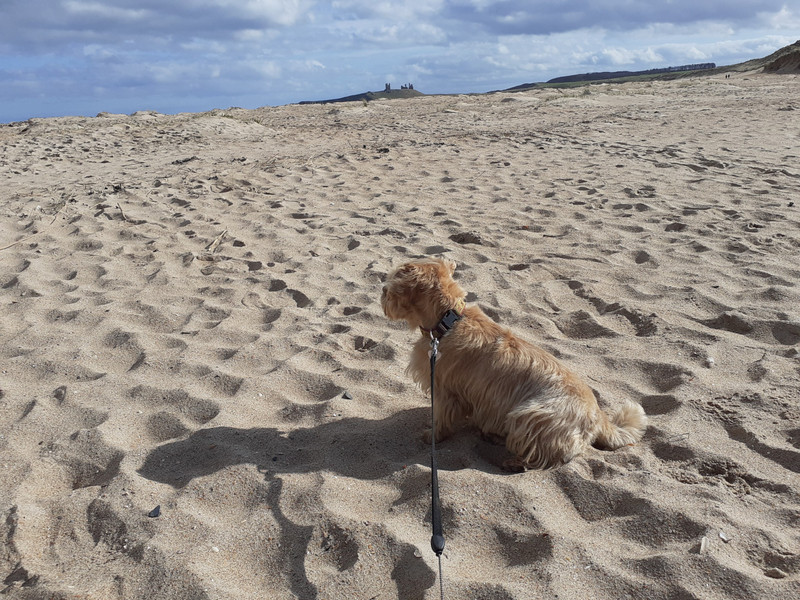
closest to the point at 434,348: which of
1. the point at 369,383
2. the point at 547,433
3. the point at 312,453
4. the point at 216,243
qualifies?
the point at 547,433

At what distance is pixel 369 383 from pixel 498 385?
3.69 ft

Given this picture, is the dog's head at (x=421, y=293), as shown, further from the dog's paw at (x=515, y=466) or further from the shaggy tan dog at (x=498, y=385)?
the dog's paw at (x=515, y=466)

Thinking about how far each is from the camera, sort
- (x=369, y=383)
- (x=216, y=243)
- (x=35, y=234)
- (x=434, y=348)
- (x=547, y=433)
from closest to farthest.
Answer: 1. (x=547, y=433)
2. (x=434, y=348)
3. (x=369, y=383)
4. (x=216, y=243)
5. (x=35, y=234)

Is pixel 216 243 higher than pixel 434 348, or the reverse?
pixel 434 348

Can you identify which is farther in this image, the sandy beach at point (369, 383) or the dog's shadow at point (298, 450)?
the dog's shadow at point (298, 450)

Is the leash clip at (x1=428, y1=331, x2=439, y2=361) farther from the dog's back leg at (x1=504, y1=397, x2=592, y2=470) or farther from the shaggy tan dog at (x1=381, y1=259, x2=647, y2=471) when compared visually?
the dog's back leg at (x1=504, y1=397, x2=592, y2=470)

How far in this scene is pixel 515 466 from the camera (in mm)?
3338

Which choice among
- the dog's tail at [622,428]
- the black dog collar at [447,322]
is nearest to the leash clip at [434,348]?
the black dog collar at [447,322]

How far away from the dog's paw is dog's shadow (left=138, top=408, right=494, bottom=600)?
12 centimetres

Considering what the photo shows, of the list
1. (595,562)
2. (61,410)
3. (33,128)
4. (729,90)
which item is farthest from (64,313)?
(729,90)

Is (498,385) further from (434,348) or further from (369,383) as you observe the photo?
(369,383)

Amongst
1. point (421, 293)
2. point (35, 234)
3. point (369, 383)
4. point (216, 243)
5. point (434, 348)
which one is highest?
point (421, 293)

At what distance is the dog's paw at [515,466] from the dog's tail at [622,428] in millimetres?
462

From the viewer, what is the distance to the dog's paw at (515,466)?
3334 millimetres
